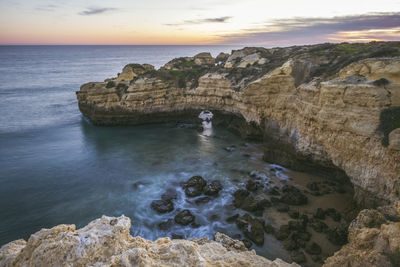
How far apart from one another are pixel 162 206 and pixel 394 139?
13653 millimetres

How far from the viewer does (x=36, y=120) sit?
1464 inches

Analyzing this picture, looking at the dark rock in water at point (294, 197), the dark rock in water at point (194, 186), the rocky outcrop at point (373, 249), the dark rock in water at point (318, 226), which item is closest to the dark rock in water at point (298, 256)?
the dark rock in water at point (318, 226)

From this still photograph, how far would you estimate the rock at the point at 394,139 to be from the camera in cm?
1230

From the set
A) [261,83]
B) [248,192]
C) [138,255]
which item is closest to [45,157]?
[248,192]

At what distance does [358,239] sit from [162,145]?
73.6ft

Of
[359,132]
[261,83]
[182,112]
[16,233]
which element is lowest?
[16,233]

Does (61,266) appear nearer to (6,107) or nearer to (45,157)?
(45,157)

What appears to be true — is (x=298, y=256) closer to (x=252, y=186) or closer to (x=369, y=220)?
(x=369, y=220)

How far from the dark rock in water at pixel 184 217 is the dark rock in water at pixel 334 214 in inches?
323

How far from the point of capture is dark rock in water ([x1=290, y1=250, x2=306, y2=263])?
11.6 metres

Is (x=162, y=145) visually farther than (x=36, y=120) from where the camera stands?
No

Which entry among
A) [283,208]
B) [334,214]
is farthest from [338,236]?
[283,208]

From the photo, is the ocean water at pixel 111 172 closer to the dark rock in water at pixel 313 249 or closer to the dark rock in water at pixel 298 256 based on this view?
the dark rock in water at pixel 298 256

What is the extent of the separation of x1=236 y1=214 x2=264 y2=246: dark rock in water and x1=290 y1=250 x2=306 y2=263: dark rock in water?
1.56 m
